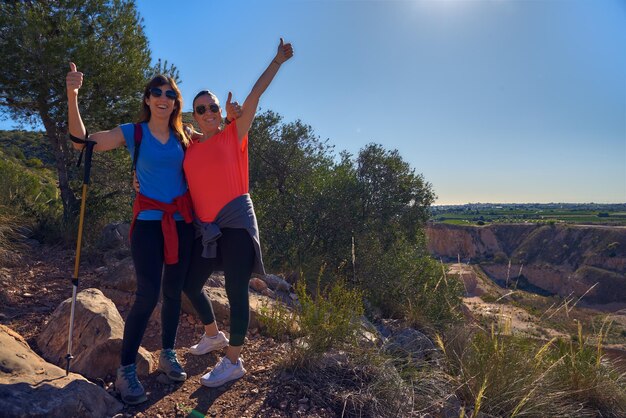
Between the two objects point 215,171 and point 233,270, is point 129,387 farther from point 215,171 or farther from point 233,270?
point 215,171

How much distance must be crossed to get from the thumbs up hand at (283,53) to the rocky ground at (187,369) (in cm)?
219

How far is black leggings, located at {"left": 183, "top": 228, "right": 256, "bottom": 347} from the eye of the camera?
264 cm

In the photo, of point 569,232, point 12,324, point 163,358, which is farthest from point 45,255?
point 569,232

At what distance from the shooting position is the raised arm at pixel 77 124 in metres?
2.42

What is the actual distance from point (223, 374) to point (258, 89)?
1.94m

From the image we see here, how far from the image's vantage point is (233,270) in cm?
266

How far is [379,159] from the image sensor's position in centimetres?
954

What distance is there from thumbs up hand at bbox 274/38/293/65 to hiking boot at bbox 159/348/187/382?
214 cm

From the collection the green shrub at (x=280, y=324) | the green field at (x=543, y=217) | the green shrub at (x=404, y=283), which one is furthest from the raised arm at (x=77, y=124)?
the green field at (x=543, y=217)

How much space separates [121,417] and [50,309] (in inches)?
97.2

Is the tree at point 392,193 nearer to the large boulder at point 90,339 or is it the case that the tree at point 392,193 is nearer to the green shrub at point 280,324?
the green shrub at point 280,324

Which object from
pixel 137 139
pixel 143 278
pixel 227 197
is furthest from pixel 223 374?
pixel 137 139

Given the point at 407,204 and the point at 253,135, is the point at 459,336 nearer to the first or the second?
the point at 407,204

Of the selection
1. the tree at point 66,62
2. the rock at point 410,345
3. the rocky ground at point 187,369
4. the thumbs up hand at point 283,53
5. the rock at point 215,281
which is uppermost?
the tree at point 66,62
